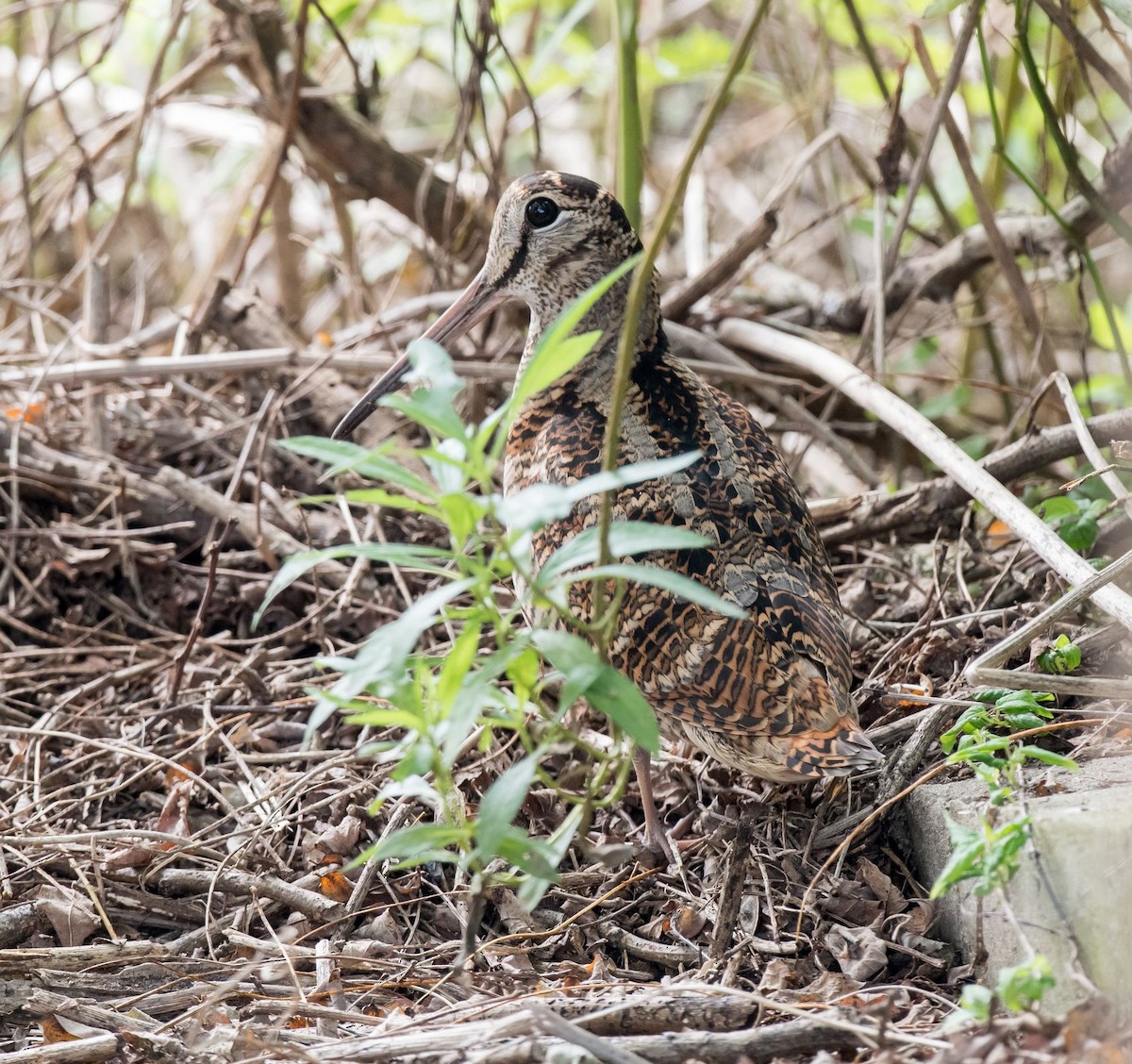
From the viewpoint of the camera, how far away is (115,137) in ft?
14.1

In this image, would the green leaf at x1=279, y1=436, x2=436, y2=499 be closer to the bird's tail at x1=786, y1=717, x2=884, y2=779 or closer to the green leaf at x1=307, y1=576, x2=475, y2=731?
the green leaf at x1=307, y1=576, x2=475, y2=731

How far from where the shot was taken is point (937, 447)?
9.56ft

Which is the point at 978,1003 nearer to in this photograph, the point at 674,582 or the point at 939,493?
the point at 674,582

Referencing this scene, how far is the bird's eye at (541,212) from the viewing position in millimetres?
2973

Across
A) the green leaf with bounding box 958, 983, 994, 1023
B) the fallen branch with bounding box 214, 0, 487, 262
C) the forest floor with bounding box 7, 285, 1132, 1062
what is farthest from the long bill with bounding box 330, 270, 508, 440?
the green leaf with bounding box 958, 983, 994, 1023

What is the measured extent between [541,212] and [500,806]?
1.71 metres

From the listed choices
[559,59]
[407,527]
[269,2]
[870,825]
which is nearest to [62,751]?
[407,527]

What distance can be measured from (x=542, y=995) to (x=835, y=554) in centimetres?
181

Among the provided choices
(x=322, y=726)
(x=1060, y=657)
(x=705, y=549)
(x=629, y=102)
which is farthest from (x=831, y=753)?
(x=322, y=726)

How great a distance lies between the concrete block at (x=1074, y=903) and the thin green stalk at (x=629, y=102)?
1.18 meters

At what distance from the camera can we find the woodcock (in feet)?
7.88

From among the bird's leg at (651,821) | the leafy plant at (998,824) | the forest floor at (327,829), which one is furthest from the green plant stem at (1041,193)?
the bird's leg at (651,821)

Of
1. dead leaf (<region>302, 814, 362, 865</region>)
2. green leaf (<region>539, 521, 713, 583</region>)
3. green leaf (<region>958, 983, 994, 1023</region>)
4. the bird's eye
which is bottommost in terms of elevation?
dead leaf (<region>302, 814, 362, 865</region>)

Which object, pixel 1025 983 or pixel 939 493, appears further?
pixel 939 493
